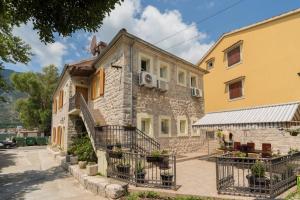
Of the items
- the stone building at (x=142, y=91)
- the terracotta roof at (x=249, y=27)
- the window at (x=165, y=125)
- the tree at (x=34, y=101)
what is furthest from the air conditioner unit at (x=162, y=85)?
the tree at (x=34, y=101)

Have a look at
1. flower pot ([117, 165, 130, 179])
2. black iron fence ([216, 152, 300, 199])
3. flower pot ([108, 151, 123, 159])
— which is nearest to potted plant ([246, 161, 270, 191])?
black iron fence ([216, 152, 300, 199])

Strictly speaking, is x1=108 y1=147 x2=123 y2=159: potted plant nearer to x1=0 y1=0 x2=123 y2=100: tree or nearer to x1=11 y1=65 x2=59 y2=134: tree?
x1=0 y1=0 x2=123 y2=100: tree

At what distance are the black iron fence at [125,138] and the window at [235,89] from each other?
1220 centimetres

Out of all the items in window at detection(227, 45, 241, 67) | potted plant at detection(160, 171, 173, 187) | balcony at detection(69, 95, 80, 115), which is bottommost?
potted plant at detection(160, 171, 173, 187)

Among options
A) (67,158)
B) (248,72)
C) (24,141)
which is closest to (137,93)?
(67,158)

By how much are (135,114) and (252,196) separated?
7.73 metres

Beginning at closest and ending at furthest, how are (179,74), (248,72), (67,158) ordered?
(67,158), (179,74), (248,72)

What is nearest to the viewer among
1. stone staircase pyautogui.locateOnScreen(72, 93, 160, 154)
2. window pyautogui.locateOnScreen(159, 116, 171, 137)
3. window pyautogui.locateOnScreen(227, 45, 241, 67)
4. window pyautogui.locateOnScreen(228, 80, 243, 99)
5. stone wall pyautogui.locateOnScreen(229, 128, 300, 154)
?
stone staircase pyautogui.locateOnScreen(72, 93, 160, 154)

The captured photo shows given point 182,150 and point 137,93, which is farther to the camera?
point 182,150

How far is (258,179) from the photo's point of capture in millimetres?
7137

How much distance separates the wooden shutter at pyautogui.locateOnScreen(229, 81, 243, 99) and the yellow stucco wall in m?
0.51

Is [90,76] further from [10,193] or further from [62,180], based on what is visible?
[10,193]

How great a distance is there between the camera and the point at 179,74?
17734 millimetres

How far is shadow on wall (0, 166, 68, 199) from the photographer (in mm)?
9854
